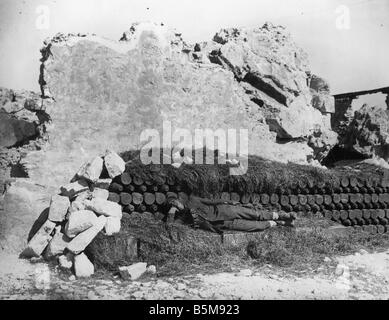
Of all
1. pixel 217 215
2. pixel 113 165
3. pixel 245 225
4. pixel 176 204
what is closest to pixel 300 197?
pixel 245 225

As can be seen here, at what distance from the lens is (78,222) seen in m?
6.20

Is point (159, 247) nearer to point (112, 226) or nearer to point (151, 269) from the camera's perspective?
point (151, 269)

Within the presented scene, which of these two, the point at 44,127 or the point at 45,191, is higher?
the point at 44,127

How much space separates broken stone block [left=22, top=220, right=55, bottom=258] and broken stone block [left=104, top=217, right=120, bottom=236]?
2.67 feet

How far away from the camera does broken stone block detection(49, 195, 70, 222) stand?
259 inches

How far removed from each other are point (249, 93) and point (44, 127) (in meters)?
4.74

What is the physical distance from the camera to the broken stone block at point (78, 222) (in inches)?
243

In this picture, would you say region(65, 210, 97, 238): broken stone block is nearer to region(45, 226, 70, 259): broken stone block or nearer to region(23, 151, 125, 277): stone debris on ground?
region(23, 151, 125, 277): stone debris on ground

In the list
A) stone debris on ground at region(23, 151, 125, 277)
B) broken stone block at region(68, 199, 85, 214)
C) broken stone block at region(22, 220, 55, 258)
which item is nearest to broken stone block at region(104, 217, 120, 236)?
stone debris on ground at region(23, 151, 125, 277)

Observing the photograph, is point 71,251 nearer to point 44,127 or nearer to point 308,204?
point 44,127

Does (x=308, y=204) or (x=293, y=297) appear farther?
(x=308, y=204)
